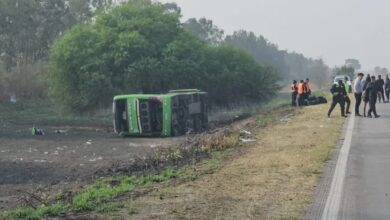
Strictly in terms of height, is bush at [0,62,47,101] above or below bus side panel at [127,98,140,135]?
above

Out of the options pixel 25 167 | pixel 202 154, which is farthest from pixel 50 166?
pixel 202 154

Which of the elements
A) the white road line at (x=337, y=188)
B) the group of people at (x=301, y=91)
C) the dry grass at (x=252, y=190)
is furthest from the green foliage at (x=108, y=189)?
the group of people at (x=301, y=91)

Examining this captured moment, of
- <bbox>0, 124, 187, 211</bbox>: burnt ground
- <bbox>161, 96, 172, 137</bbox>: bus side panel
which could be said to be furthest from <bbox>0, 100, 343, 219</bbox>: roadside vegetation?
<bbox>161, 96, 172, 137</bbox>: bus side panel

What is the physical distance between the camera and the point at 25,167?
1839cm

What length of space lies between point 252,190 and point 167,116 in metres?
20.1

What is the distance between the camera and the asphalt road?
8703 mm

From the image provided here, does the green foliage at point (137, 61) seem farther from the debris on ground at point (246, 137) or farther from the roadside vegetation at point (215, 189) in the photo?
the roadside vegetation at point (215, 189)

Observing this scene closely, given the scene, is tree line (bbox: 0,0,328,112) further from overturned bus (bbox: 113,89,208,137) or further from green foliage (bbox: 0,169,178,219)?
green foliage (bbox: 0,169,178,219)

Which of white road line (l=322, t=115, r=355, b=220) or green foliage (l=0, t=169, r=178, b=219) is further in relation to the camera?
green foliage (l=0, t=169, r=178, b=219)

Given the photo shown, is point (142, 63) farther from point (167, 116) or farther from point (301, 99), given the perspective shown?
point (167, 116)

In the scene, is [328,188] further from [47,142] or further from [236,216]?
[47,142]

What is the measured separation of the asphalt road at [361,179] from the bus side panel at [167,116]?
12.2m

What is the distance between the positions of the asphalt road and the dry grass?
1.35 feet

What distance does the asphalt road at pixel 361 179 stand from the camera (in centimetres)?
870
